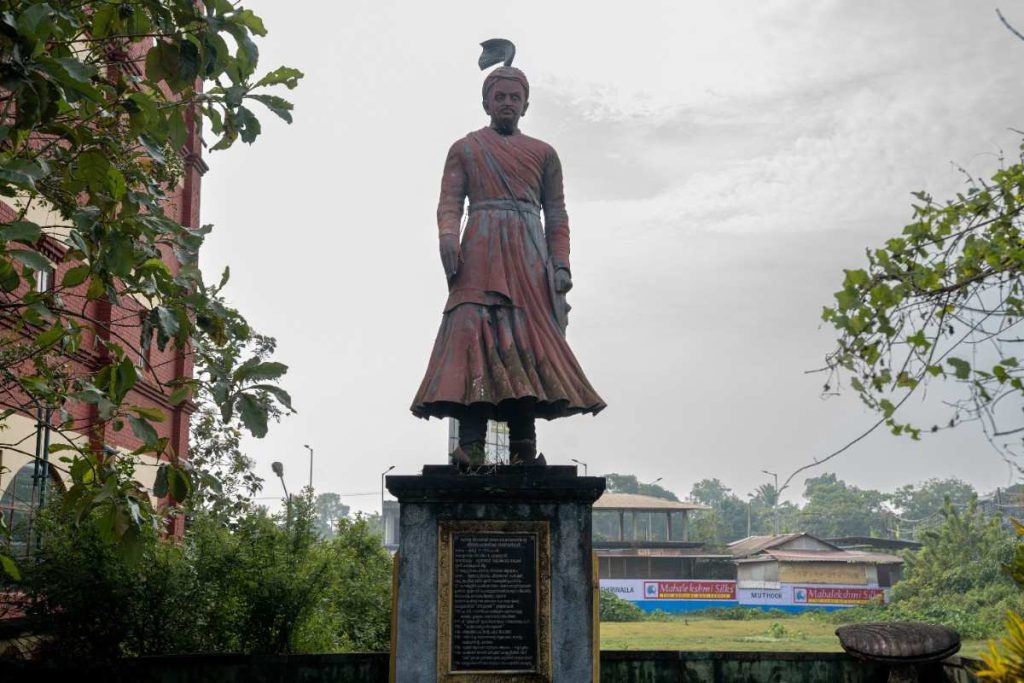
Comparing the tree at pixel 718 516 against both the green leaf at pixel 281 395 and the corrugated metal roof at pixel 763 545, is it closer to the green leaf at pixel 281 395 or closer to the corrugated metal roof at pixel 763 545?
the corrugated metal roof at pixel 763 545

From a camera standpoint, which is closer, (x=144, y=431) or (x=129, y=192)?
(x=144, y=431)

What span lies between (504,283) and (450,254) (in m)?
0.43

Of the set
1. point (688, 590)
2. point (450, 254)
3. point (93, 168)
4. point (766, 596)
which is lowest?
point (766, 596)

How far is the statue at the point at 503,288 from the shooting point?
21.3 ft

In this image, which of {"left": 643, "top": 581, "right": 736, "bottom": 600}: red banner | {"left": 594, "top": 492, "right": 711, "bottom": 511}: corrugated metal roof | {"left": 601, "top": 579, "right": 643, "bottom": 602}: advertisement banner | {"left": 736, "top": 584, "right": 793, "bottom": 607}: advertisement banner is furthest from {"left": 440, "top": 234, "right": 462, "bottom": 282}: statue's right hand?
{"left": 594, "top": 492, "right": 711, "bottom": 511}: corrugated metal roof

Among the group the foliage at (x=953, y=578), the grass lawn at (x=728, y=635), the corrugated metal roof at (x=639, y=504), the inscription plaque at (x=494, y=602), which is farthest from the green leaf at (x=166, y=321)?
the corrugated metal roof at (x=639, y=504)

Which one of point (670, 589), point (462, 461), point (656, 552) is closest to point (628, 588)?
point (670, 589)

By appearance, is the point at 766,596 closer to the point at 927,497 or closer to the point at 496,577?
the point at 496,577

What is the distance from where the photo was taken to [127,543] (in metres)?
4.74

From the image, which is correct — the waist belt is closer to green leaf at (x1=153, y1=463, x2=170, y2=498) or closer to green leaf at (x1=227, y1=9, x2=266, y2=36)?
green leaf at (x1=227, y1=9, x2=266, y2=36)

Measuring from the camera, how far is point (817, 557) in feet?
115

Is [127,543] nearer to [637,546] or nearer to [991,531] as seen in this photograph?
[991,531]

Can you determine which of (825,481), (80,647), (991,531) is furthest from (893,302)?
(825,481)

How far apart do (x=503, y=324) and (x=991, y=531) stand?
2732cm
